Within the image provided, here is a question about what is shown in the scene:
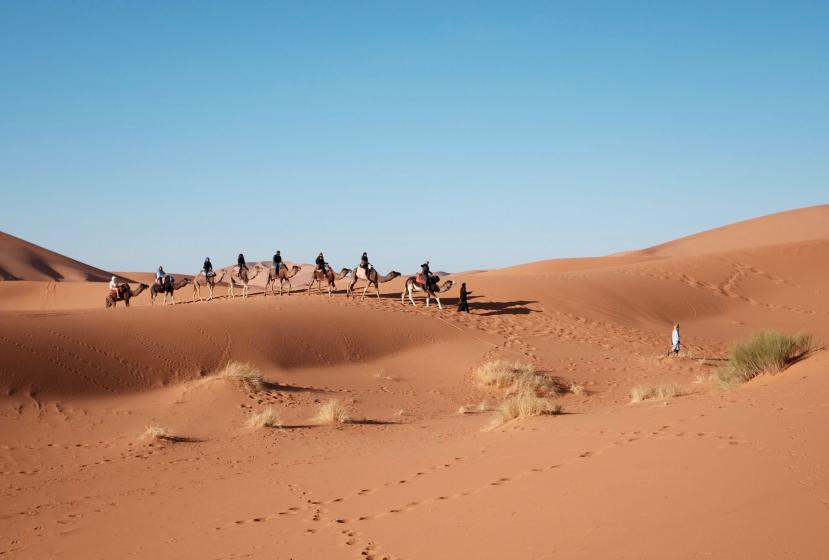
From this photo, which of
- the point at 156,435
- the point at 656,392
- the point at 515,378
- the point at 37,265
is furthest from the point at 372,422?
the point at 37,265

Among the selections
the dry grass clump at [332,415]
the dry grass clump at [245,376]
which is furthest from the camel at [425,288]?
the dry grass clump at [332,415]

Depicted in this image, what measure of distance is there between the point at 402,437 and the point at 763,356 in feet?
24.2

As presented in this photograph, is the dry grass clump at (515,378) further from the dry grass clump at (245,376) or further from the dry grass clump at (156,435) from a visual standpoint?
the dry grass clump at (156,435)

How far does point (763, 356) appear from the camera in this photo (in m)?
14.8

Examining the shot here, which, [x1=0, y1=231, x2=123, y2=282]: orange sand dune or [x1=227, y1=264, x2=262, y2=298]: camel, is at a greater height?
[x1=0, y1=231, x2=123, y2=282]: orange sand dune

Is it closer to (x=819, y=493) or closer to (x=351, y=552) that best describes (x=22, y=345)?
(x=351, y=552)

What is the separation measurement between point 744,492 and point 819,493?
0.62 meters

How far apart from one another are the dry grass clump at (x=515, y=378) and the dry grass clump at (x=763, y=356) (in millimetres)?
Answer: 7529

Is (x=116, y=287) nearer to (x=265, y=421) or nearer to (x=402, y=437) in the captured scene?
(x=265, y=421)

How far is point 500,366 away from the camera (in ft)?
80.8

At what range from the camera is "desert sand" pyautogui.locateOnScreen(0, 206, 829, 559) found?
7.51m

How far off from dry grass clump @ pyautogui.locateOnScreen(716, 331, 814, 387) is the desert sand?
68 centimetres

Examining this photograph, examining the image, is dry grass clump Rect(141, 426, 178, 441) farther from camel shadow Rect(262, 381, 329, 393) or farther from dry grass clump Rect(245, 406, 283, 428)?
camel shadow Rect(262, 381, 329, 393)

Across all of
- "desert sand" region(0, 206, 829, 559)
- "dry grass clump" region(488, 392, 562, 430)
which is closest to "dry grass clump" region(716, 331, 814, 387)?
"desert sand" region(0, 206, 829, 559)
